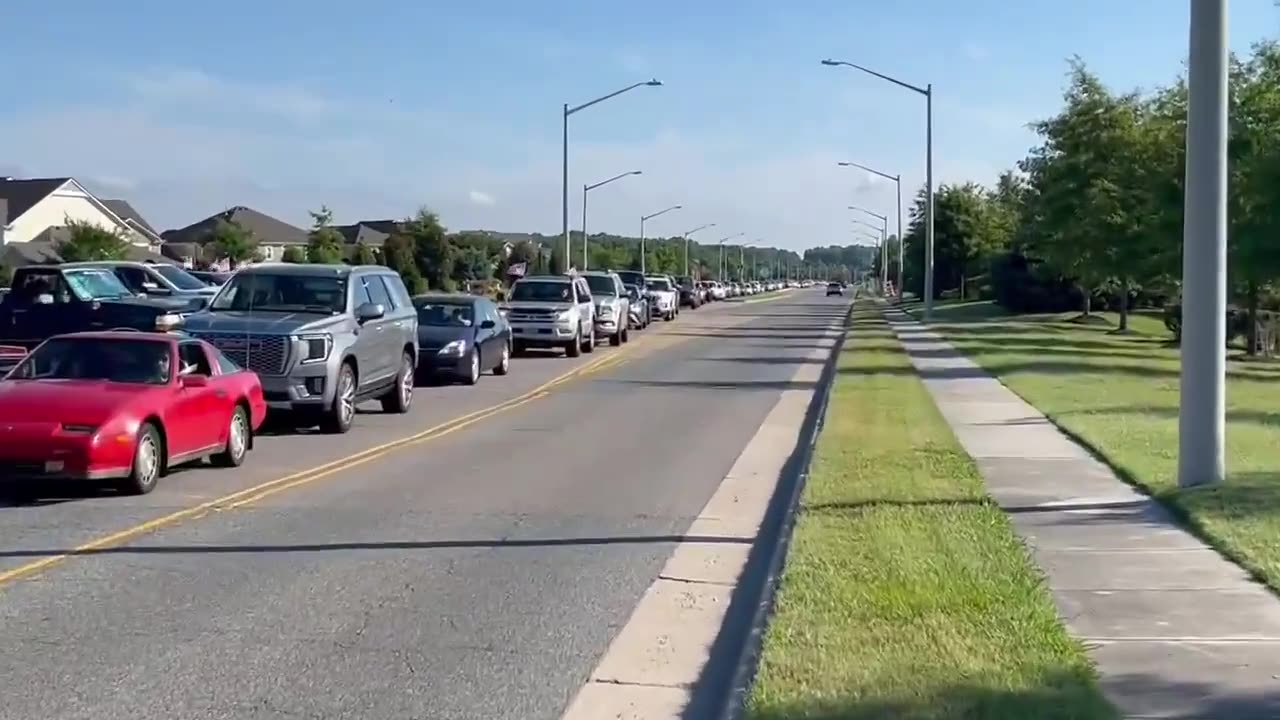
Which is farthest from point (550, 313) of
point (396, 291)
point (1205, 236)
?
point (1205, 236)

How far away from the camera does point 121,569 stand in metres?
10.6

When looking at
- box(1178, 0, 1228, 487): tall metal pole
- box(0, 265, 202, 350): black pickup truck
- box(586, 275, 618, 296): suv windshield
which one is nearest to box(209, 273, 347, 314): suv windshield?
box(0, 265, 202, 350): black pickup truck

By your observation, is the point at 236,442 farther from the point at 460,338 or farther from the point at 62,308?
the point at 460,338

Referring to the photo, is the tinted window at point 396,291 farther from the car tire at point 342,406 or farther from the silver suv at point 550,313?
the silver suv at point 550,313

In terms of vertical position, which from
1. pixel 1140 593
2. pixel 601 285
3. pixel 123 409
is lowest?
pixel 1140 593

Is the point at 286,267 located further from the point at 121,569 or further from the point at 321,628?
the point at 321,628

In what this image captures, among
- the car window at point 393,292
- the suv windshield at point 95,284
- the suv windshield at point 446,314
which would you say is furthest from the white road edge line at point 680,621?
the suv windshield at point 95,284

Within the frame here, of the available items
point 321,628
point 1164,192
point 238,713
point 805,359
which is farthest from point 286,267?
point 1164,192

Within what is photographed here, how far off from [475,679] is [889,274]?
171 metres

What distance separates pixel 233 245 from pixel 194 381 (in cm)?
7918

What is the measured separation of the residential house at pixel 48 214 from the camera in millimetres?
87438

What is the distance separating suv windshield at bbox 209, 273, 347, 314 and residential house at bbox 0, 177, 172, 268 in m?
67.3

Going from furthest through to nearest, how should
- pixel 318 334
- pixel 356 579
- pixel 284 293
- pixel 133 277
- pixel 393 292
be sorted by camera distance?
pixel 133 277 → pixel 393 292 → pixel 284 293 → pixel 318 334 → pixel 356 579

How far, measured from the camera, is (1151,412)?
21.3 meters
